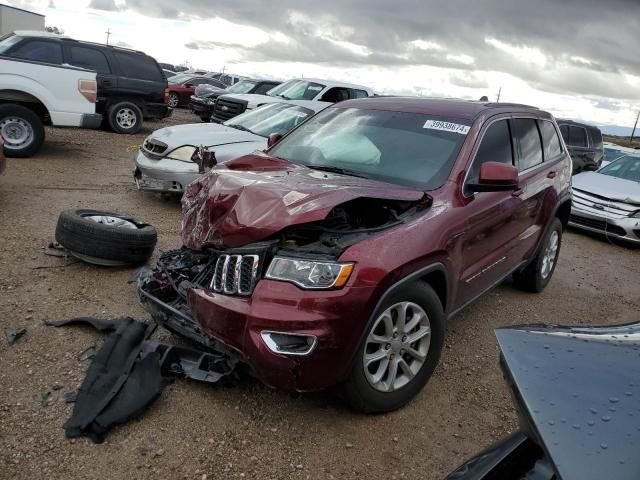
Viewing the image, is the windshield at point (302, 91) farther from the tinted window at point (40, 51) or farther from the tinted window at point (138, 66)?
the tinted window at point (40, 51)

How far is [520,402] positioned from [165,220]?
18.1 ft

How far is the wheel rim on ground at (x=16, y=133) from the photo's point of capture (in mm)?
8227

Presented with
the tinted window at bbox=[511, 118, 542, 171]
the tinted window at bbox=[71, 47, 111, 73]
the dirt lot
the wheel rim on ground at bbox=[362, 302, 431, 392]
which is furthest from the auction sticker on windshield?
the tinted window at bbox=[71, 47, 111, 73]

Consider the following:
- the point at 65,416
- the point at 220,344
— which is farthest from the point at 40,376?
the point at 220,344

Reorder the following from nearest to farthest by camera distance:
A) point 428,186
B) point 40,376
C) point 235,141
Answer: point 40,376, point 428,186, point 235,141

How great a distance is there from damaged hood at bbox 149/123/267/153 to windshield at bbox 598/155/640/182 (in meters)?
6.63

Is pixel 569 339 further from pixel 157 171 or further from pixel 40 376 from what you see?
pixel 157 171

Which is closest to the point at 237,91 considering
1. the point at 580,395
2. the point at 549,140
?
the point at 549,140

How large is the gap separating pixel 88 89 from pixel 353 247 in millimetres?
7603

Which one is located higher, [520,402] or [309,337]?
[520,402]

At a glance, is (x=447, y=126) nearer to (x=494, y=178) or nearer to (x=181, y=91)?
(x=494, y=178)

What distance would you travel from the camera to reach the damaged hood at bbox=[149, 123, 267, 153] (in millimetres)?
6734

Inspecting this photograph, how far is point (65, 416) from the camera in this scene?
2.70 m

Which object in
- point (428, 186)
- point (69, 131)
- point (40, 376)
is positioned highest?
point (428, 186)
